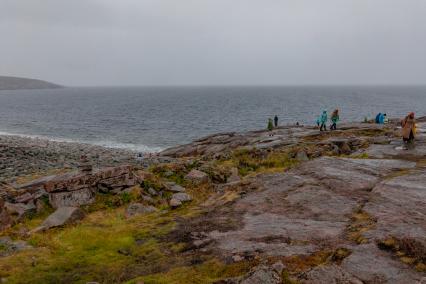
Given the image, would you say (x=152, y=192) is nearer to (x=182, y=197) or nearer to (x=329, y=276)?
(x=182, y=197)

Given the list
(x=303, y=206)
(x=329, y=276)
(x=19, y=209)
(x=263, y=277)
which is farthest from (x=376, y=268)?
(x=19, y=209)

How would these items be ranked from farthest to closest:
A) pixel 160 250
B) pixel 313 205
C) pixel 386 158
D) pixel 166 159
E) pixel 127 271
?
1. pixel 166 159
2. pixel 386 158
3. pixel 313 205
4. pixel 160 250
5. pixel 127 271

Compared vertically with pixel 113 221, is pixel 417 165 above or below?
above

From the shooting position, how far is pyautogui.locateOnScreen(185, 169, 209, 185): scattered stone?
2352 centimetres

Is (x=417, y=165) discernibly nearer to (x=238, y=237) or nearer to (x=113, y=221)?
(x=238, y=237)

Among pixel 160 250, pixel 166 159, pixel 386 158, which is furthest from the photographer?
pixel 166 159

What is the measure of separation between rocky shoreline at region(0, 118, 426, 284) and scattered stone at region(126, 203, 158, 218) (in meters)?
0.07

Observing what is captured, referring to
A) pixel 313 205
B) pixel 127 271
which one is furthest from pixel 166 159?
pixel 127 271

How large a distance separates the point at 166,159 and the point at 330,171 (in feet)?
84.7

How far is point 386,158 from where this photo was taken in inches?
972

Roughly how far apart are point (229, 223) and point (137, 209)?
18.7 feet

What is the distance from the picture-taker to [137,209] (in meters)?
19.4

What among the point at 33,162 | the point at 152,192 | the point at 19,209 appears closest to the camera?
the point at 19,209

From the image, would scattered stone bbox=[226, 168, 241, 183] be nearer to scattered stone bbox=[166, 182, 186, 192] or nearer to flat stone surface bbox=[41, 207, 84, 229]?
scattered stone bbox=[166, 182, 186, 192]
